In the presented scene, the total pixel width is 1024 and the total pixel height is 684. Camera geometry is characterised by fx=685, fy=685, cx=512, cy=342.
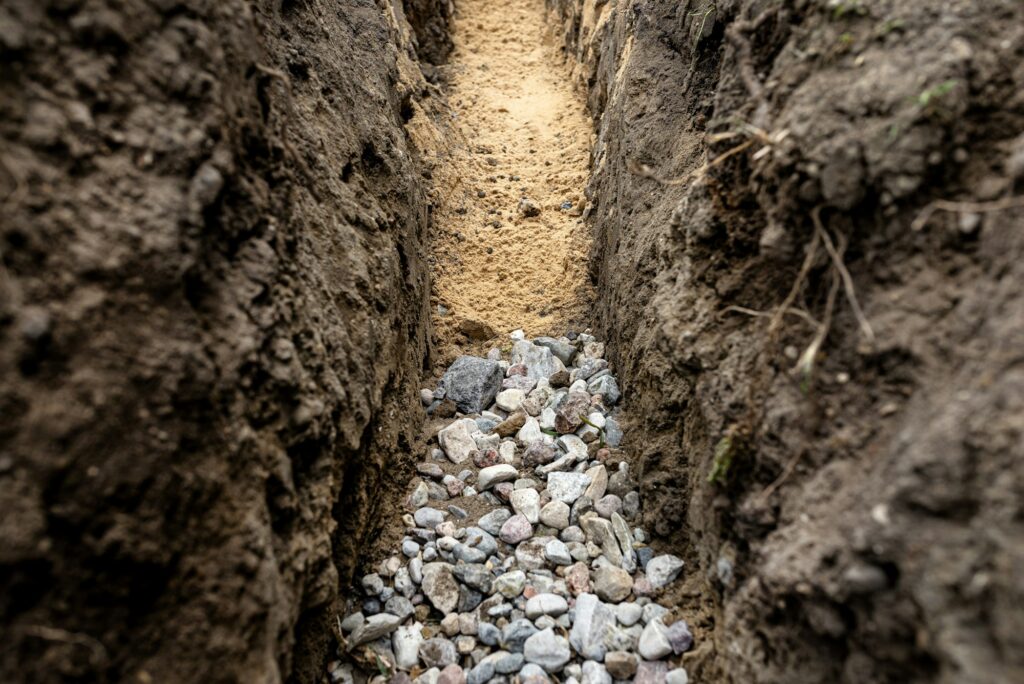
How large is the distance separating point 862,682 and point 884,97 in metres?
1.28

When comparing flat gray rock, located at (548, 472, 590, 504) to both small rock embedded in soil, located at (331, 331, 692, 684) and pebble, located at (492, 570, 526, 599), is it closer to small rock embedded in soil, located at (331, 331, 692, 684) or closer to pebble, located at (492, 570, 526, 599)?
small rock embedded in soil, located at (331, 331, 692, 684)

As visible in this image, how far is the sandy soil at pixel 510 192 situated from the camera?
3775 mm

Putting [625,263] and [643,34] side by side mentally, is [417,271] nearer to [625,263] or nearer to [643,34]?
[625,263]

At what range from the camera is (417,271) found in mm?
3297

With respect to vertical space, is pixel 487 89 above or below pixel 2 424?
below

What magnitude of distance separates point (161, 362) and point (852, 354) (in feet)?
5.05

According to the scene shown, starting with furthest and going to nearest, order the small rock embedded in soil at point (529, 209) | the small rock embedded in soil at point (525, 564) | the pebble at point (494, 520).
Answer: the small rock embedded in soil at point (529, 209), the pebble at point (494, 520), the small rock embedded in soil at point (525, 564)

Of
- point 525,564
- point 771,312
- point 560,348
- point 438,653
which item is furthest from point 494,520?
point 771,312

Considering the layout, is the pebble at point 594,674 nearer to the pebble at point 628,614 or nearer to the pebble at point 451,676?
the pebble at point 628,614

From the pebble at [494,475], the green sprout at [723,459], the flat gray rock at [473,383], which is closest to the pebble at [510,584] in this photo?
the pebble at [494,475]

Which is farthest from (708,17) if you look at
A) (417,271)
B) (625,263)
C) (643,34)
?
Answer: (417,271)

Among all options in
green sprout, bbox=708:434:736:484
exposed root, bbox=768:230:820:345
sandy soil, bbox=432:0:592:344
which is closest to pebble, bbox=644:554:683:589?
green sprout, bbox=708:434:736:484

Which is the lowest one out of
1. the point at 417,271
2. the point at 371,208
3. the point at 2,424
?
the point at 417,271

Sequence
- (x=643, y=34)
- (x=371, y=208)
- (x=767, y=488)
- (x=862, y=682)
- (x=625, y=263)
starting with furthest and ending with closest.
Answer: (x=643, y=34), (x=625, y=263), (x=371, y=208), (x=767, y=488), (x=862, y=682)
